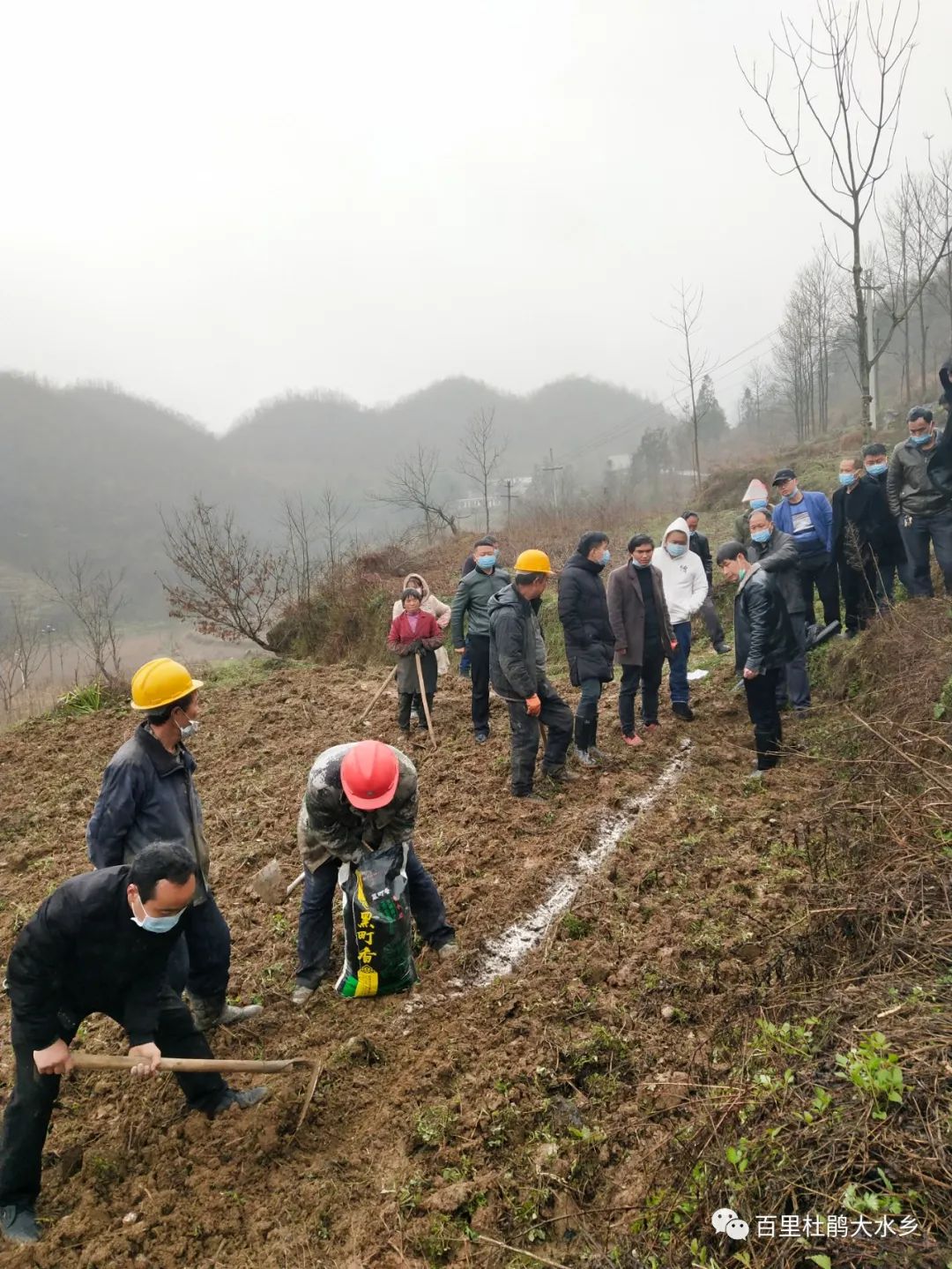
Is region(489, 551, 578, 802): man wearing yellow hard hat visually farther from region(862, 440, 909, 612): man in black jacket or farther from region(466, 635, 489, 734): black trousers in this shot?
region(862, 440, 909, 612): man in black jacket

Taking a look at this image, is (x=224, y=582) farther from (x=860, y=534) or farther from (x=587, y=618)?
(x=860, y=534)

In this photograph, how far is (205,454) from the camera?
84250 millimetres

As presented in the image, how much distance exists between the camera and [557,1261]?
6.89 ft

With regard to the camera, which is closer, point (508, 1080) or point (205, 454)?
point (508, 1080)

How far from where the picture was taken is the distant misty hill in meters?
57.6

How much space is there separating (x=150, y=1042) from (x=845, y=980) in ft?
8.43

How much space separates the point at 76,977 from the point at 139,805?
728 millimetres

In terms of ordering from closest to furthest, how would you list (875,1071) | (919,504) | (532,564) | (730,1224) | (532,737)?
(730,1224) → (875,1071) → (532,564) → (532,737) → (919,504)

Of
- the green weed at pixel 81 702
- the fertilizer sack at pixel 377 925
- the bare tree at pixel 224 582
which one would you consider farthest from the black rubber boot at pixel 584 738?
the bare tree at pixel 224 582

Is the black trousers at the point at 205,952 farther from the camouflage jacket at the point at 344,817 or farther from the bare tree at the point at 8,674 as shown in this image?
the bare tree at the point at 8,674

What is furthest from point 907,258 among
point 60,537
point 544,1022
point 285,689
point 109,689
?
point 60,537

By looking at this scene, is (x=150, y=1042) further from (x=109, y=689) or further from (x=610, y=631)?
(x=109, y=689)

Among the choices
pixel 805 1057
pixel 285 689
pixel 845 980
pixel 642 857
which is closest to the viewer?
pixel 805 1057

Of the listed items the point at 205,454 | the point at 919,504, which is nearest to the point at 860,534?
the point at 919,504
